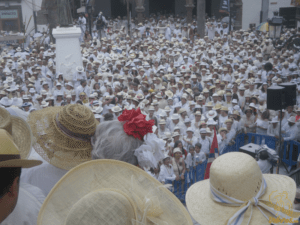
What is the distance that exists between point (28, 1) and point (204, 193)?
94.0 ft

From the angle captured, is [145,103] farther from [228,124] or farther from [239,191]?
[239,191]

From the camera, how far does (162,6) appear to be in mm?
31672

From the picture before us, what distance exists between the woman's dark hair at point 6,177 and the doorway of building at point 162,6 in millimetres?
31234

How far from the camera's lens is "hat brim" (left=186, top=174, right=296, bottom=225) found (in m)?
2.27

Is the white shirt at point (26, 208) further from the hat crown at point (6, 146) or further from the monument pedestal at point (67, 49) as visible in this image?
the monument pedestal at point (67, 49)

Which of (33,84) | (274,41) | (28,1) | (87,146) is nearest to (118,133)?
(87,146)

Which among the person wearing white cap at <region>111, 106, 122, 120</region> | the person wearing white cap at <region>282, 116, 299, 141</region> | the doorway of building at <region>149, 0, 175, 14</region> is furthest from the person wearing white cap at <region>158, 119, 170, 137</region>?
the doorway of building at <region>149, 0, 175, 14</region>

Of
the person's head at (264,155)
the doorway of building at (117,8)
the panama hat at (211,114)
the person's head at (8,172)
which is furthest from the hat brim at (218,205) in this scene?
the doorway of building at (117,8)

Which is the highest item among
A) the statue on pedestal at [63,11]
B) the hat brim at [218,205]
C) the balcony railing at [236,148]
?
the statue on pedestal at [63,11]

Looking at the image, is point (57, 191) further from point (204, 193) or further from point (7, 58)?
point (7, 58)

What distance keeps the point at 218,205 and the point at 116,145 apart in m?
0.79

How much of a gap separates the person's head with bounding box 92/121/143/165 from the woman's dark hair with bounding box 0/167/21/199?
704 mm

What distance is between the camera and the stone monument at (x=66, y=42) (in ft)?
37.8

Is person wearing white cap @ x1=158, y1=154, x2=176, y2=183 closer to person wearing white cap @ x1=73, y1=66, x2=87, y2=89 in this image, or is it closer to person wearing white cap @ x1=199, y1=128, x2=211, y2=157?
person wearing white cap @ x1=199, y1=128, x2=211, y2=157
